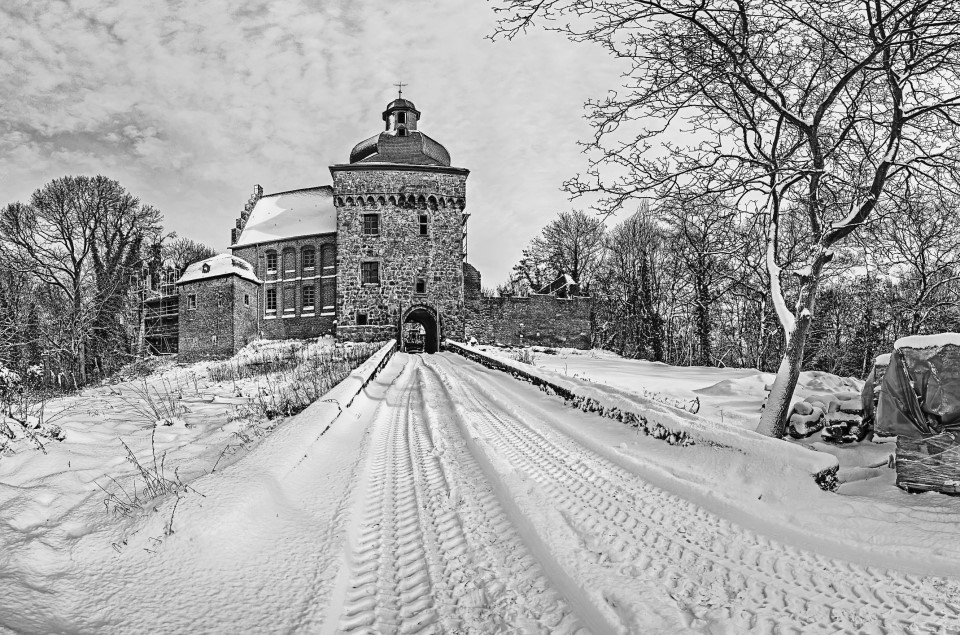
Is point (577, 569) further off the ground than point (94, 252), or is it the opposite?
point (94, 252)

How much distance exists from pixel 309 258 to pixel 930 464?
37700mm

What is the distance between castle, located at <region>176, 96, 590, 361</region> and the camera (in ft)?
109

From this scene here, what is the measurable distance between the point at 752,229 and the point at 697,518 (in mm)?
5049

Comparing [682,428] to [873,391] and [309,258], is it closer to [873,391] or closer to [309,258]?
[873,391]

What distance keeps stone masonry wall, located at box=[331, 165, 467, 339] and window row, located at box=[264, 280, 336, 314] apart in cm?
310

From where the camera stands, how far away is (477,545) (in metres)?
2.76

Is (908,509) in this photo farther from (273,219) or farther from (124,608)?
(273,219)

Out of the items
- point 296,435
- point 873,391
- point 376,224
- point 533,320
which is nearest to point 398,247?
point 376,224

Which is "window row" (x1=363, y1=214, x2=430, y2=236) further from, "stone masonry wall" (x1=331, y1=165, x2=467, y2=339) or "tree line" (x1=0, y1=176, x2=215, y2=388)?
"tree line" (x1=0, y1=176, x2=215, y2=388)

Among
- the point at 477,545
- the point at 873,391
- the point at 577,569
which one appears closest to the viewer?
the point at 577,569

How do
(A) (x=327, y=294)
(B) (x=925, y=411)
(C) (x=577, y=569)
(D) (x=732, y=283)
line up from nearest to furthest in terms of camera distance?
(C) (x=577, y=569), (B) (x=925, y=411), (D) (x=732, y=283), (A) (x=327, y=294)

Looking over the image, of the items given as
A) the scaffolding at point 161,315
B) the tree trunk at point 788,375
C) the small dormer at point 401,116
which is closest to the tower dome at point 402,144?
the small dormer at point 401,116

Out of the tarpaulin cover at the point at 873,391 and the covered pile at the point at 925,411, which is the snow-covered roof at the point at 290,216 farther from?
the covered pile at the point at 925,411

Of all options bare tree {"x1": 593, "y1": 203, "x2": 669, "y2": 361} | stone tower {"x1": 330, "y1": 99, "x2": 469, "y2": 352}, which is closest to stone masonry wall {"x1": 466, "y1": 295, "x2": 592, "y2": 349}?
stone tower {"x1": 330, "y1": 99, "x2": 469, "y2": 352}
